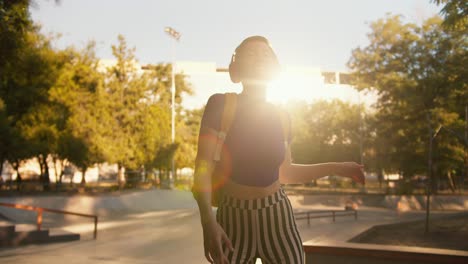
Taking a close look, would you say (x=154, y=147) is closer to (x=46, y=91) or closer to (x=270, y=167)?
(x=46, y=91)

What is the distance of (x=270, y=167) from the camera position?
76.3 inches

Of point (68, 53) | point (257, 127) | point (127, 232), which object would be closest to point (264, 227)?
point (257, 127)

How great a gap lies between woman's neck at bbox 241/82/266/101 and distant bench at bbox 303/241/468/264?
3.98m

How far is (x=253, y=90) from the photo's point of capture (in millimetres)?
1990

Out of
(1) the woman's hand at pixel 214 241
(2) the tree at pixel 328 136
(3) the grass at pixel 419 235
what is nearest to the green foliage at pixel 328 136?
(2) the tree at pixel 328 136

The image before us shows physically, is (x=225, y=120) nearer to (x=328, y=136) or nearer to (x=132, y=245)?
(x=132, y=245)

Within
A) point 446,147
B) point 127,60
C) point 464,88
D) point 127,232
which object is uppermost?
point 127,60

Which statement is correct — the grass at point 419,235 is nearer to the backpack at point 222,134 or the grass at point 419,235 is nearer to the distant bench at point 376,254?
the distant bench at point 376,254

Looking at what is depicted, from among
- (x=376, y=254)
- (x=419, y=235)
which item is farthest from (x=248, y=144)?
(x=419, y=235)

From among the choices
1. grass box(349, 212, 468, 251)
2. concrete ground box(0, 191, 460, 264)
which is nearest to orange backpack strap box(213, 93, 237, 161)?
concrete ground box(0, 191, 460, 264)

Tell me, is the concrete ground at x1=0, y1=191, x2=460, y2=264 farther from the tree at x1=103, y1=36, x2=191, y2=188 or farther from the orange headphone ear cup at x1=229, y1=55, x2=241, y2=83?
the tree at x1=103, y1=36, x2=191, y2=188

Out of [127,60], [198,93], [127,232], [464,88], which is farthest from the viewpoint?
[198,93]

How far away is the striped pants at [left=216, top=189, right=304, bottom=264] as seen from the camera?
6.27 ft

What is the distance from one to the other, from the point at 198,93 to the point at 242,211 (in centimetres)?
8492
